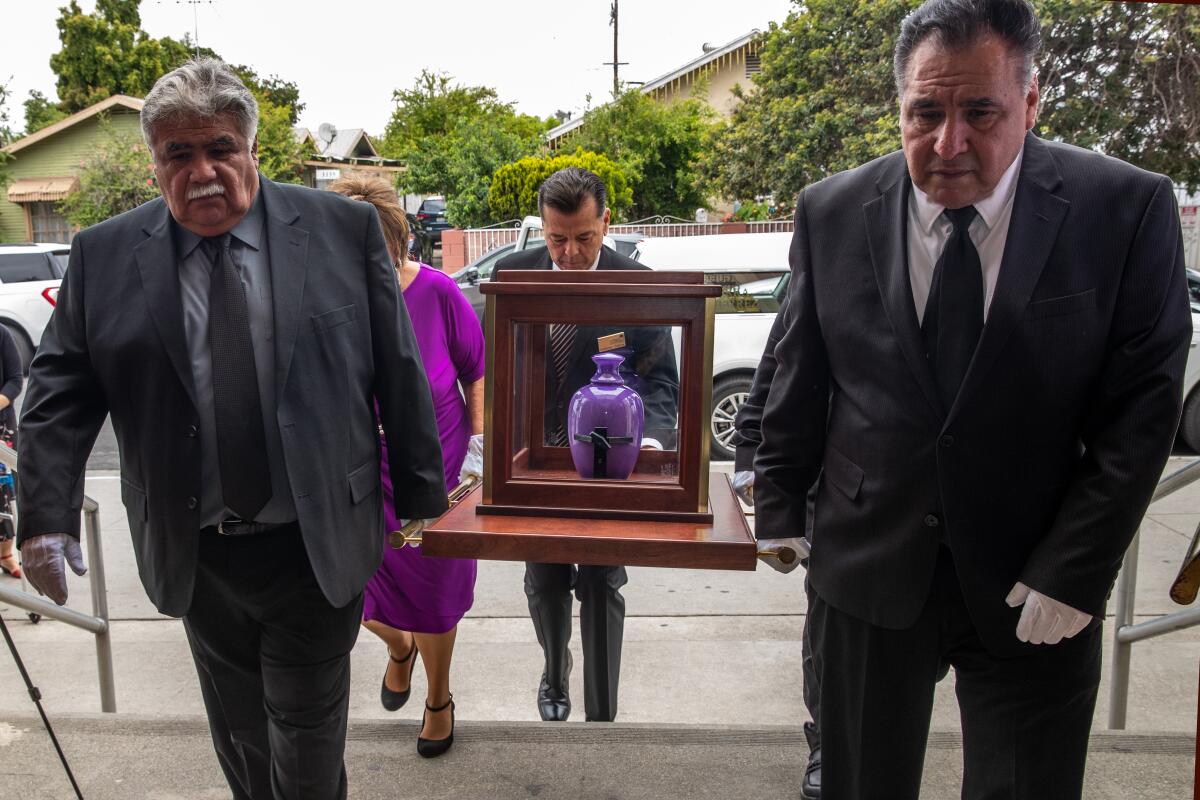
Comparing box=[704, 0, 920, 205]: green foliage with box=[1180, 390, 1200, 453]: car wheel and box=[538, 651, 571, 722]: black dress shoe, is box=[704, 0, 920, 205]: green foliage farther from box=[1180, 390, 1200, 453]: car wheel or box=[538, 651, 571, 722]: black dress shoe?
box=[538, 651, 571, 722]: black dress shoe

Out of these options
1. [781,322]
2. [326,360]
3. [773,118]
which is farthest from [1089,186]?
[773,118]

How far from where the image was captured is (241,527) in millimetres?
2059

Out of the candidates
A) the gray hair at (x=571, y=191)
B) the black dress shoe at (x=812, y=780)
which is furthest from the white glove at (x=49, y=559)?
the black dress shoe at (x=812, y=780)

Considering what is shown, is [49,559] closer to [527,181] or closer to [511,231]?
[511,231]

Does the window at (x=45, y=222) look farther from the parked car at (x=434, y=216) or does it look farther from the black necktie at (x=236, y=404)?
the black necktie at (x=236, y=404)

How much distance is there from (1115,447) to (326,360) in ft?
5.03

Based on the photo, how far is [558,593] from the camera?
3.16 metres

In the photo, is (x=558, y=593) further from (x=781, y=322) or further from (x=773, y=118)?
(x=773, y=118)

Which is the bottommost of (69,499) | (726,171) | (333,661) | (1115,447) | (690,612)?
(690,612)

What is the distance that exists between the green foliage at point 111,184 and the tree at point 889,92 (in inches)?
532

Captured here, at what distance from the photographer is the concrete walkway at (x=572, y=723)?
2.76 m

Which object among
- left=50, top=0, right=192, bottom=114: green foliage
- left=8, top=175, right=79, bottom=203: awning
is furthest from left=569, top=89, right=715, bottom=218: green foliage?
left=50, top=0, right=192, bottom=114: green foliage

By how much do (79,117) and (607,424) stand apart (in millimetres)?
27107

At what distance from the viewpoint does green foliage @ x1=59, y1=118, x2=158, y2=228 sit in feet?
70.8
